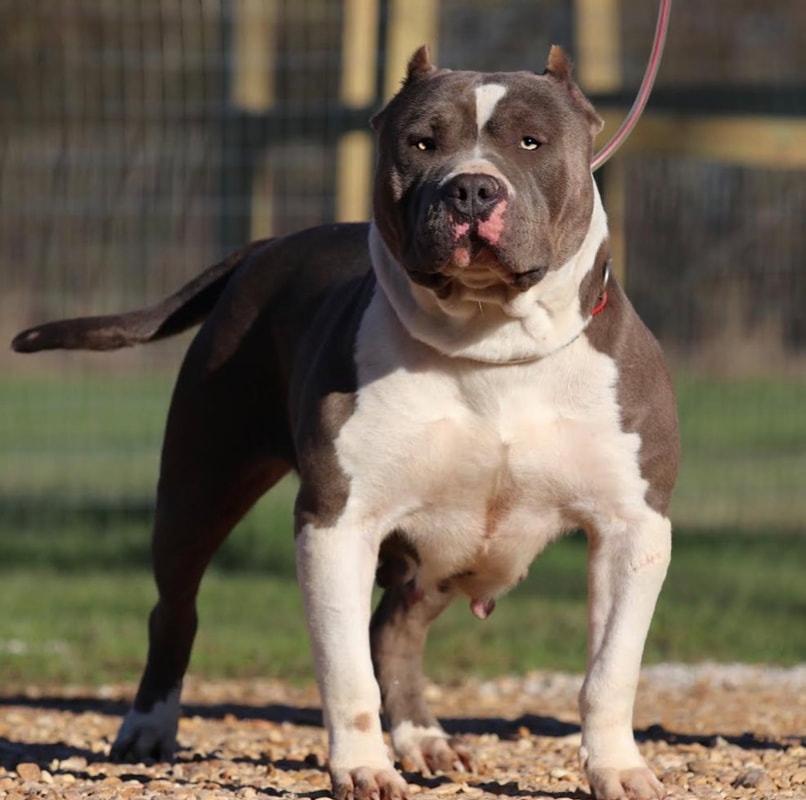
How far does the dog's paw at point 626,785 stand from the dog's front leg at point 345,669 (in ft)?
1.53

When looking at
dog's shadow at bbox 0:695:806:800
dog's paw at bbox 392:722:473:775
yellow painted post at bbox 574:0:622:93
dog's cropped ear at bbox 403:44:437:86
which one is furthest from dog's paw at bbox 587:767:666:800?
yellow painted post at bbox 574:0:622:93

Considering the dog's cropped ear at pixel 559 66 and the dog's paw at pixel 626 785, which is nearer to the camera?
the dog's paw at pixel 626 785

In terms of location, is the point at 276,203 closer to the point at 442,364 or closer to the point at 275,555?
the point at 275,555

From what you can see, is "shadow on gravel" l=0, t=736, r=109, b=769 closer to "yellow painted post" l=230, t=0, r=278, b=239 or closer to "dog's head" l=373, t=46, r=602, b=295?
"dog's head" l=373, t=46, r=602, b=295

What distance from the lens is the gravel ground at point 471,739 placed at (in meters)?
4.68

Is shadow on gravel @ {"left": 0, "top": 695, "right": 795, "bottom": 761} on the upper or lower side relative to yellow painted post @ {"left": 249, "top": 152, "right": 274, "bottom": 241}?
lower

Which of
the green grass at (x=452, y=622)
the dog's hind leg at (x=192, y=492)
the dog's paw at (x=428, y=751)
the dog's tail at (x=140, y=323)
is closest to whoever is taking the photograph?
the dog's paw at (x=428, y=751)

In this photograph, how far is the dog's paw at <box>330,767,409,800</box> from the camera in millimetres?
4160

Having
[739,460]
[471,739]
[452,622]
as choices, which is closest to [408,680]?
[471,739]

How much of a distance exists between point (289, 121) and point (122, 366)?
2.00 metres

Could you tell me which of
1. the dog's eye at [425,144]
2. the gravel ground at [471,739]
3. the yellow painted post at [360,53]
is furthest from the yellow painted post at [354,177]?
the dog's eye at [425,144]

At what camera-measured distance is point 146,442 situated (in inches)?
469

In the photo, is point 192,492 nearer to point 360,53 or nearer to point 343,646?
point 343,646

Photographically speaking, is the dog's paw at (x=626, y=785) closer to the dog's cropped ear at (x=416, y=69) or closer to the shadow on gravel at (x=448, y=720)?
the shadow on gravel at (x=448, y=720)
